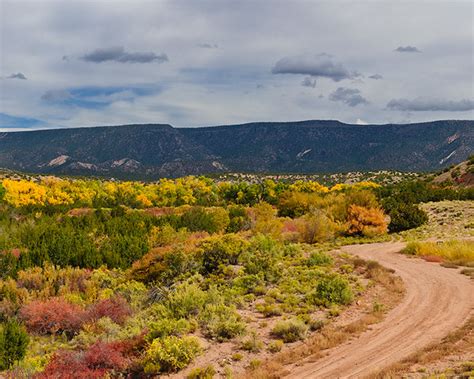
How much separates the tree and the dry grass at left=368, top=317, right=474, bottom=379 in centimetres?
1113

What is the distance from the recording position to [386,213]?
3812 cm

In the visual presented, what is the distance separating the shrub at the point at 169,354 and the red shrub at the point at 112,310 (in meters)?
5.03

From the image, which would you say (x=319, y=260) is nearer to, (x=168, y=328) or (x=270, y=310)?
(x=270, y=310)

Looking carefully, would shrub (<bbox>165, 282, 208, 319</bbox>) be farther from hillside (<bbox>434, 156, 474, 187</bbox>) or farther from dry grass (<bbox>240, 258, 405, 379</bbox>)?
hillside (<bbox>434, 156, 474, 187</bbox>)

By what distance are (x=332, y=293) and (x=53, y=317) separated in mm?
10977

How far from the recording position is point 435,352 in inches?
388

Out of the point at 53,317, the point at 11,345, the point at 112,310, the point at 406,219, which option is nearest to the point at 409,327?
the point at 112,310

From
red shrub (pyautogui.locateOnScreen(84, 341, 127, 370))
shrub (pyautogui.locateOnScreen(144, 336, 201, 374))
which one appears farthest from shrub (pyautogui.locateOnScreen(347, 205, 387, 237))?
red shrub (pyautogui.locateOnScreen(84, 341, 127, 370))

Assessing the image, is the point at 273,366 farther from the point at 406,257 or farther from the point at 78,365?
the point at 406,257

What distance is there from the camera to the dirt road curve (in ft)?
32.4

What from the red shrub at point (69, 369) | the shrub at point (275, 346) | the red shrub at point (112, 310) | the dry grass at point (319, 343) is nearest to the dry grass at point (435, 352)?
the dry grass at point (319, 343)

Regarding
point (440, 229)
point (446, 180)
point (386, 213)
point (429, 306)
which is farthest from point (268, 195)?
point (429, 306)

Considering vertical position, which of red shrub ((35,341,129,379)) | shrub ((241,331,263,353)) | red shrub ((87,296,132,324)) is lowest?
red shrub ((87,296,132,324))

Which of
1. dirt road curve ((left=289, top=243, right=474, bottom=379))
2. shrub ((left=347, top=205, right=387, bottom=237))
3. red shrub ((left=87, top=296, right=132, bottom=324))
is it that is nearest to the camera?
dirt road curve ((left=289, top=243, right=474, bottom=379))
